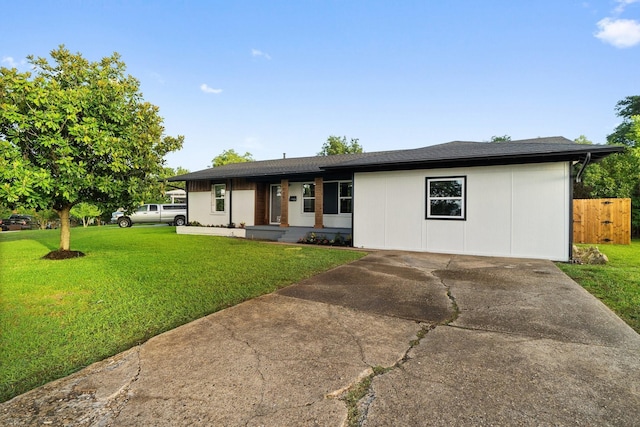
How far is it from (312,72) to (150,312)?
15.3m

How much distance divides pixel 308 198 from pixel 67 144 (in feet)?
29.5

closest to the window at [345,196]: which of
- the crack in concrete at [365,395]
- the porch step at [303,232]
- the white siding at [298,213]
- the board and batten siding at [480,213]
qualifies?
the porch step at [303,232]

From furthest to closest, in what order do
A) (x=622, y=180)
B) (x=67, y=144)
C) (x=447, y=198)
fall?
(x=622, y=180), (x=447, y=198), (x=67, y=144)

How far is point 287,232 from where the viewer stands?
12.9m

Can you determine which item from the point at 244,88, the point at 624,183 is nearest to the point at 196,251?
the point at 244,88

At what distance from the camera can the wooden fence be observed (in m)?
11.9

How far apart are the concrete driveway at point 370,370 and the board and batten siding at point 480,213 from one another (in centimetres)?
430

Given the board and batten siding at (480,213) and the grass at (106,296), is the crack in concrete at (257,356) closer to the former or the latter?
the grass at (106,296)

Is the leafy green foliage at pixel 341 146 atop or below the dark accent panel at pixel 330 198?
atop

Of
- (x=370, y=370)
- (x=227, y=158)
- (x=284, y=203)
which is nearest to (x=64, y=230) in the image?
(x=284, y=203)

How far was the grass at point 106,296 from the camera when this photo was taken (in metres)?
2.73

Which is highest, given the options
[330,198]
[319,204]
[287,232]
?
[330,198]

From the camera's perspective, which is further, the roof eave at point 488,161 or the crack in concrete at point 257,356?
the roof eave at point 488,161

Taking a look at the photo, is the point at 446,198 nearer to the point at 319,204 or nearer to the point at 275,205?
the point at 319,204
